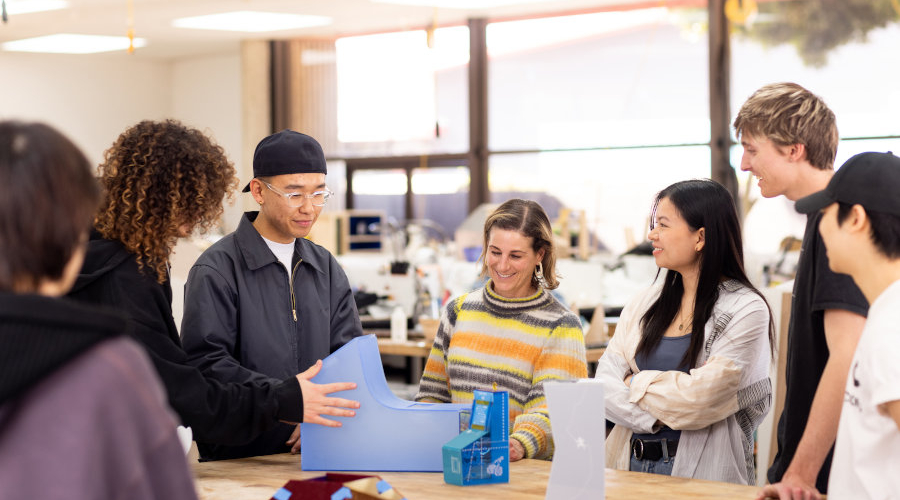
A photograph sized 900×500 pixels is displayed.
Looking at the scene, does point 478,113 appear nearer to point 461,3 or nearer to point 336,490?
point 461,3

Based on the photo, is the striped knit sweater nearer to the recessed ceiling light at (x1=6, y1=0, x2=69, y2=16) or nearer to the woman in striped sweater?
the woman in striped sweater

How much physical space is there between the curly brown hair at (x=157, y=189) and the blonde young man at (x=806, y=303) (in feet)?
4.02

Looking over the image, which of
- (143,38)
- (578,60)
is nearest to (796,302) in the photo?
(578,60)

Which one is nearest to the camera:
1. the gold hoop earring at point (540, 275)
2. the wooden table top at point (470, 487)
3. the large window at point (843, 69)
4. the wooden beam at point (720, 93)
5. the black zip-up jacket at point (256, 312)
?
the wooden table top at point (470, 487)

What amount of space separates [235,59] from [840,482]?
1106cm

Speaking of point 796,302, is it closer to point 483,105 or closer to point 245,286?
point 245,286

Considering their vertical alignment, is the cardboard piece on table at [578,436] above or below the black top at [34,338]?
below

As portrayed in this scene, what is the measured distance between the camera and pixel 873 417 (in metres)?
1.46

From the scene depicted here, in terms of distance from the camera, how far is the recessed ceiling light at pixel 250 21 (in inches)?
384

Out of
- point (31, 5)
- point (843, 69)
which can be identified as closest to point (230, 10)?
point (31, 5)

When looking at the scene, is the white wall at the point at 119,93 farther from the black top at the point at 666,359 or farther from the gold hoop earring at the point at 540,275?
the black top at the point at 666,359

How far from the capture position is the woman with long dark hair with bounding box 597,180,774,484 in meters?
2.26

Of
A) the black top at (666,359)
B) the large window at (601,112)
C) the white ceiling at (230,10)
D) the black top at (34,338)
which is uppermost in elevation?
the white ceiling at (230,10)

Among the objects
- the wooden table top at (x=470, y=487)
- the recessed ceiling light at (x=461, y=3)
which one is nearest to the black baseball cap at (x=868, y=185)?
the wooden table top at (x=470, y=487)
